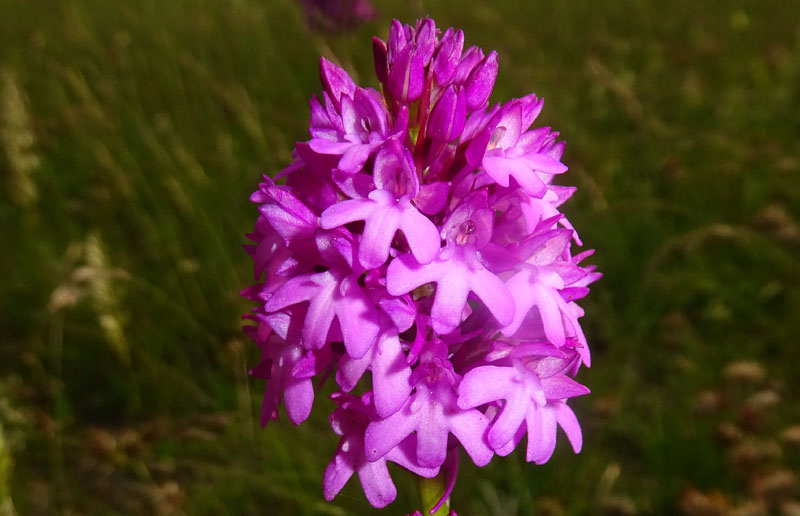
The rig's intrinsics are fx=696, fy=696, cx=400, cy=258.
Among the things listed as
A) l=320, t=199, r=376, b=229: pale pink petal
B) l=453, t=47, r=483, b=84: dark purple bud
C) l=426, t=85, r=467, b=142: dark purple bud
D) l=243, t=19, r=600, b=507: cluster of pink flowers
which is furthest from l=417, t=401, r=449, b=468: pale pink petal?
l=453, t=47, r=483, b=84: dark purple bud

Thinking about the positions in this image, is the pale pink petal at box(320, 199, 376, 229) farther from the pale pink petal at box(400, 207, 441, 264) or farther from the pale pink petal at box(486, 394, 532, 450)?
the pale pink petal at box(486, 394, 532, 450)

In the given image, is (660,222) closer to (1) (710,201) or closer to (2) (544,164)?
(1) (710,201)

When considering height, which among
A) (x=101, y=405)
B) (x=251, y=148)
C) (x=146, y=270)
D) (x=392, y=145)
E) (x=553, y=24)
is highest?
(x=392, y=145)

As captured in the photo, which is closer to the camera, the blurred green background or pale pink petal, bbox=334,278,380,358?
pale pink petal, bbox=334,278,380,358

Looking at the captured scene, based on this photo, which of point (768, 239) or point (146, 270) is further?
point (146, 270)

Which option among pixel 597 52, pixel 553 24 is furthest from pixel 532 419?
pixel 553 24

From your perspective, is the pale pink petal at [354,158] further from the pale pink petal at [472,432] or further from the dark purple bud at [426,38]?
the pale pink petal at [472,432]

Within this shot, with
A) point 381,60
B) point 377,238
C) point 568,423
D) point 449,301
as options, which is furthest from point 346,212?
point 568,423

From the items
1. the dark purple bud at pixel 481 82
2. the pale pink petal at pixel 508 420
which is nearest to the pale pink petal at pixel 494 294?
the pale pink petal at pixel 508 420

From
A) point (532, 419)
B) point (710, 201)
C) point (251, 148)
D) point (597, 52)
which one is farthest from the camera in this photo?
point (597, 52)
